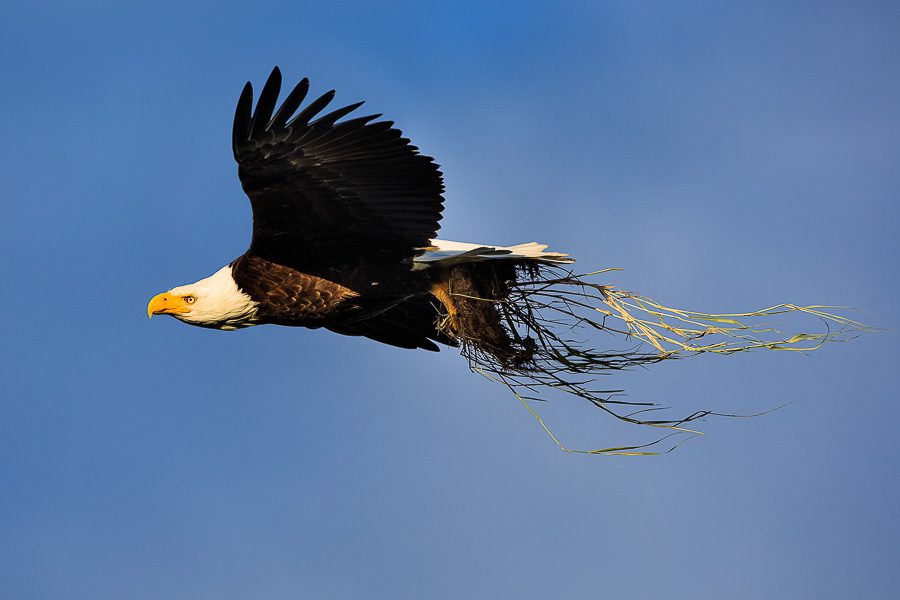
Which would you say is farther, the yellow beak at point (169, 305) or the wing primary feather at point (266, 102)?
the yellow beak at point (169, 305)

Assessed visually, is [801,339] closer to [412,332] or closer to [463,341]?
[463,341]

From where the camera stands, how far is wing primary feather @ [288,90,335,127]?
5949 mm

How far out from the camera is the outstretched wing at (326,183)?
19.5ft

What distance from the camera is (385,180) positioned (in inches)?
245

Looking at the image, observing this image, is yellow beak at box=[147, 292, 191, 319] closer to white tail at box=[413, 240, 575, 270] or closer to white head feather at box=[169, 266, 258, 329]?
white head feather at box=[169, 266, 258, 329]

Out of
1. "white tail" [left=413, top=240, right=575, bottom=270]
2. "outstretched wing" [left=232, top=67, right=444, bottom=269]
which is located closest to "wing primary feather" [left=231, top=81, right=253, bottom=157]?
"outstretched wing" [left=232, top=67, right=444, bottom=269]

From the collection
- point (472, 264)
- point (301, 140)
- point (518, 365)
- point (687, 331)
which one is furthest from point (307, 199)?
point (687, 331)

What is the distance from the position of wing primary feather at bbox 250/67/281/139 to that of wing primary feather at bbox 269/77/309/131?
1.6 inches

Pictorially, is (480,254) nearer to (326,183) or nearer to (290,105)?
(326,183)

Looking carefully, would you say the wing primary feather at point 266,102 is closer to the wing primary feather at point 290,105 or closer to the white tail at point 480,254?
the wing primary feather at point 290,105

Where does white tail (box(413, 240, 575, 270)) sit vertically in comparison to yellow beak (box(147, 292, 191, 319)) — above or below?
above

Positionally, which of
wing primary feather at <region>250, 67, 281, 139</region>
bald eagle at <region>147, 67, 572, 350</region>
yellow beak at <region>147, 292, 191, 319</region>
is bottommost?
yellow beak at <region>147, 292, 191, 319</region>

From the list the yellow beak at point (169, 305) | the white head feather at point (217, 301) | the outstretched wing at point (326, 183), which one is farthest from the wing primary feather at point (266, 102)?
the yellow beak at point (169, 305)

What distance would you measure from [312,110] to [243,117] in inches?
14.2
